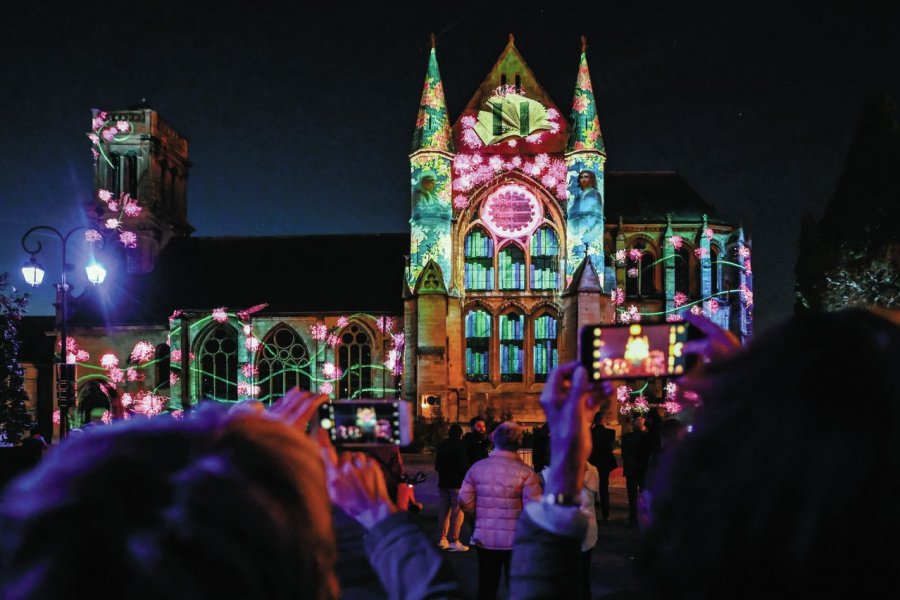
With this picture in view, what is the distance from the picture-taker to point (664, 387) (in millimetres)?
31422

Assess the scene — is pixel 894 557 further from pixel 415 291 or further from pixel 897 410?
pixel 415 291

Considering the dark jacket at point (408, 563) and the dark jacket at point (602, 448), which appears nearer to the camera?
the dark jacket at point (408, 563)

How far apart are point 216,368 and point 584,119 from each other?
19.8 m

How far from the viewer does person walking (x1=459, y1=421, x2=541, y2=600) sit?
6.23 m

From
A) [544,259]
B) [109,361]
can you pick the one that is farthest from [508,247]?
[109,361]

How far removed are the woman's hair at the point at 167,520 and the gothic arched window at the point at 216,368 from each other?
33309 millimetres

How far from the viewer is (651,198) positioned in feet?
120

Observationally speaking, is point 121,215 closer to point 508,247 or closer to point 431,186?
point 431,186

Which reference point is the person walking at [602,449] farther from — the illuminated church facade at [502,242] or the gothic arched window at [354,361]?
the gothic arched window at [354,361]

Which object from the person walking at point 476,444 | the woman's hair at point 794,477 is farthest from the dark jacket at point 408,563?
the person walking at point 476,444

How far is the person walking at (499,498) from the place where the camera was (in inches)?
245

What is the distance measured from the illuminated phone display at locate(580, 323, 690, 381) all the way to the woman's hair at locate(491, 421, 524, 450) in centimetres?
374

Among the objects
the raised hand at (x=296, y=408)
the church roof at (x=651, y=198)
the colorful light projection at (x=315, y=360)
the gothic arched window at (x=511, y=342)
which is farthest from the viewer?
the church roof at (x=651, y=198)

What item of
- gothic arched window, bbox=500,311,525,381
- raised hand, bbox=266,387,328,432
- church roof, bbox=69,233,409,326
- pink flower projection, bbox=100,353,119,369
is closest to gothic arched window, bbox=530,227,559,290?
gothic arched window, bbox=500,311,525,381
